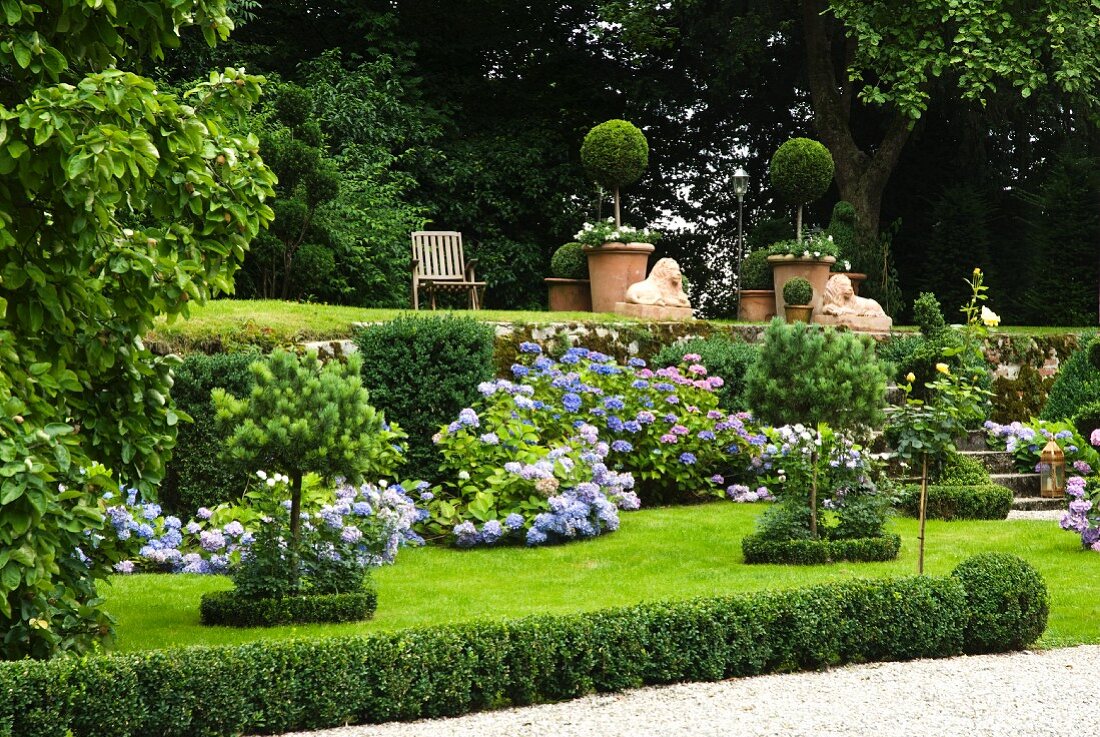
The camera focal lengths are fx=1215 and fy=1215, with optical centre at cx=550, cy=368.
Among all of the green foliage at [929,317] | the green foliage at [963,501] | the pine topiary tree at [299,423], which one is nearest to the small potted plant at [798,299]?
the green foliage at [929,317]

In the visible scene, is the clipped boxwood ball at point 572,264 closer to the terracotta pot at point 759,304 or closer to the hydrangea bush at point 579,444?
the terracotta pot at point 759,304

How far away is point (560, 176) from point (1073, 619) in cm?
1183

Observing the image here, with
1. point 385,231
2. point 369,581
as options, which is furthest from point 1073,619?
point 385,231

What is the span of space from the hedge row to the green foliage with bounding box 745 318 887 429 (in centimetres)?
310

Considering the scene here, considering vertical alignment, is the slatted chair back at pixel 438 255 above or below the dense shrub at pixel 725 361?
above

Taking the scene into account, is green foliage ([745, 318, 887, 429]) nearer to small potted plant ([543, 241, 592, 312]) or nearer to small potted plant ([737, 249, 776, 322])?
small potted plant ([543, 241, 592, 312])

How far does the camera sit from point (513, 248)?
1625cm

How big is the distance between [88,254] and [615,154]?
9.10 meters

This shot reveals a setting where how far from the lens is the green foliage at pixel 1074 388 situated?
1005cm

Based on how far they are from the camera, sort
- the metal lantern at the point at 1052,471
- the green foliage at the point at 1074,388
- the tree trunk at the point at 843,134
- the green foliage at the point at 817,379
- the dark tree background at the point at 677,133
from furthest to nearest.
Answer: the tree trunk at the point at 843,134, the dark tree background at the point at 677,133, the green foliage at the point at 1074,388, the metal lantern at the point at 1052,471, the green foliage at the point at 817,379

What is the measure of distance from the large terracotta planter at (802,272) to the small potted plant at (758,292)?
214mm

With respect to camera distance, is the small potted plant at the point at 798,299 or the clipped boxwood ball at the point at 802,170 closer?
the small potted plant at the point at 798,299

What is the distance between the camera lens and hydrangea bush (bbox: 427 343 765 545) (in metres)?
7.46

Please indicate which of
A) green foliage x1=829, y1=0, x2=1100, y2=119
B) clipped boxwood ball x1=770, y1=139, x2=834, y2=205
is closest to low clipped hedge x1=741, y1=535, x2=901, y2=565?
clipped boxwood ball x1=770, y1=139, x2=834, y2=205
